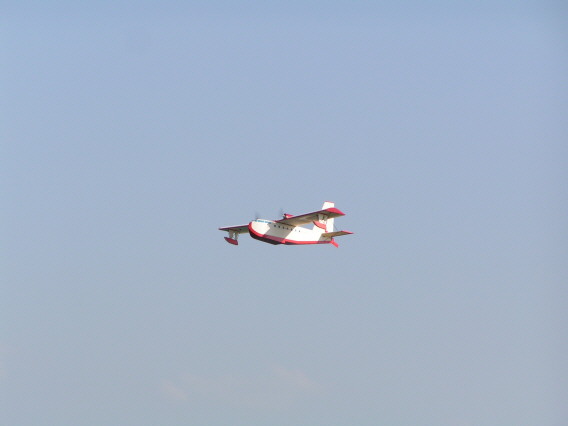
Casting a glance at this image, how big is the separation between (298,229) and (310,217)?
218 centimetres

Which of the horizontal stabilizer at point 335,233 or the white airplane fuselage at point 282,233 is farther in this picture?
the horizontal stabilizer at point 335,233

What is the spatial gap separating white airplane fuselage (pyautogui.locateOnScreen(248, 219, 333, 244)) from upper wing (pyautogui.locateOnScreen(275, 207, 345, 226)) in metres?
0.58

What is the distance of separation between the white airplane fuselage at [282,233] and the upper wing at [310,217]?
1.91 feet

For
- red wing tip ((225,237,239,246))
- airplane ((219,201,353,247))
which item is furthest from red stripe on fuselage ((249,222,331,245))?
red wing tip ((225,237,239,246))

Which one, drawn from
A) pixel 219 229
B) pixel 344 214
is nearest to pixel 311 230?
pixel 344 214

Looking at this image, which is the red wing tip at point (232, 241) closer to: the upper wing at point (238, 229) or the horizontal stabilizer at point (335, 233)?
the upper wing at point (238, 229)

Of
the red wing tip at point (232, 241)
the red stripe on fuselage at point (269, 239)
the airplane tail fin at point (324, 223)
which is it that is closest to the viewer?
the red stripe on fuselage at point (269, 239)

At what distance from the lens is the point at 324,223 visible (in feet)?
339

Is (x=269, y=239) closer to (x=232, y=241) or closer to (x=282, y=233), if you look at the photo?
(x=282, y=233)

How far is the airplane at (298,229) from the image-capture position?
100375 millimetres

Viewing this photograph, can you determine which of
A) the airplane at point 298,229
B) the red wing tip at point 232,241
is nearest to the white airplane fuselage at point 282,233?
the airplane at point 298,229

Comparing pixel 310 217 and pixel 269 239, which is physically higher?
pixel 310 217

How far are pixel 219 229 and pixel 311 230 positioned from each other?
11944 mm

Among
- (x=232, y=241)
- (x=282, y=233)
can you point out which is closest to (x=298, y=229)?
(x=282, y=233)
